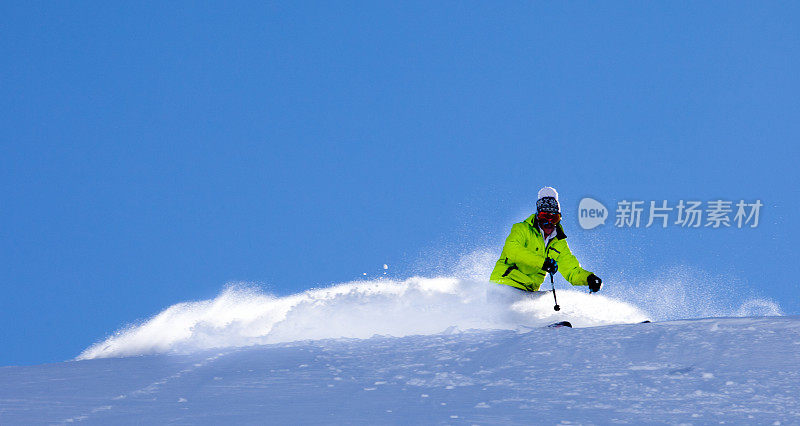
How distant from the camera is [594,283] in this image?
744 cm

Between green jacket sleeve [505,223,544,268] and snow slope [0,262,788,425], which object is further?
green jacket sleeve [505,223,544,268]

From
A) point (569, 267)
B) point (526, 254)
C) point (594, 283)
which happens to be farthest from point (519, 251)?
point (594, 283)

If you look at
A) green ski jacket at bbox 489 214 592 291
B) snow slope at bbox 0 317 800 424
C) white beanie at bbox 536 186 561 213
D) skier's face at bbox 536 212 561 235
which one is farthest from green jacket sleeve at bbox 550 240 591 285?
snow slope at bbox 0 317 800 424

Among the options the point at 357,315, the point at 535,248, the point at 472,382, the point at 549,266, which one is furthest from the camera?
the point at 357,315

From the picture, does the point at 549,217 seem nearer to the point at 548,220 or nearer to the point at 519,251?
the point at 548,220

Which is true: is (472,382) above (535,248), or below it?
below

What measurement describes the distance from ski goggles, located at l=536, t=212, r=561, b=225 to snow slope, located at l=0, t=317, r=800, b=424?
1918mm

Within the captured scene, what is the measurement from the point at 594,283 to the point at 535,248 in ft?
3.31

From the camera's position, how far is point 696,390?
4379 mm

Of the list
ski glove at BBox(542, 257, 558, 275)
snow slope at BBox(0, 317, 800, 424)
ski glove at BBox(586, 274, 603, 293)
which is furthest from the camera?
ski glove at BBox(542, 257, 558, 275)

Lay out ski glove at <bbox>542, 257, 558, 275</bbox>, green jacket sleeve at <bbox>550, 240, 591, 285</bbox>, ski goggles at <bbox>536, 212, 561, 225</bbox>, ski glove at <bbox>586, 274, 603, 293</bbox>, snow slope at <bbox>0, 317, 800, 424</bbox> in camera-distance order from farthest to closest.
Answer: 1. ski goggles at <bbox>536, 212, 561, 225</bbox>
2. ski glove at <bbox>542, 257, 558, 275</bbox>
3. green jacket sleeve at <bbox>550, 240, 591, 285</bbox>
4. ski glove at <bbox>586, 274, 603, 293</bbox>
5. snow slope at <bbox>0, 317, 800, 424</bbox>

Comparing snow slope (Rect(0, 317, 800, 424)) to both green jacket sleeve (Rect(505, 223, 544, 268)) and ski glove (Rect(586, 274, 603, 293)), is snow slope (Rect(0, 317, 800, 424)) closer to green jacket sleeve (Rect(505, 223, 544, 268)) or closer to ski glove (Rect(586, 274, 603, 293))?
ski glove (Rect(586, 274, 603, 293))

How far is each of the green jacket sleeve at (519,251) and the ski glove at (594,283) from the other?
694mm

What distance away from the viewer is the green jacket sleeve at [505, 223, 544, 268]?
807cm
